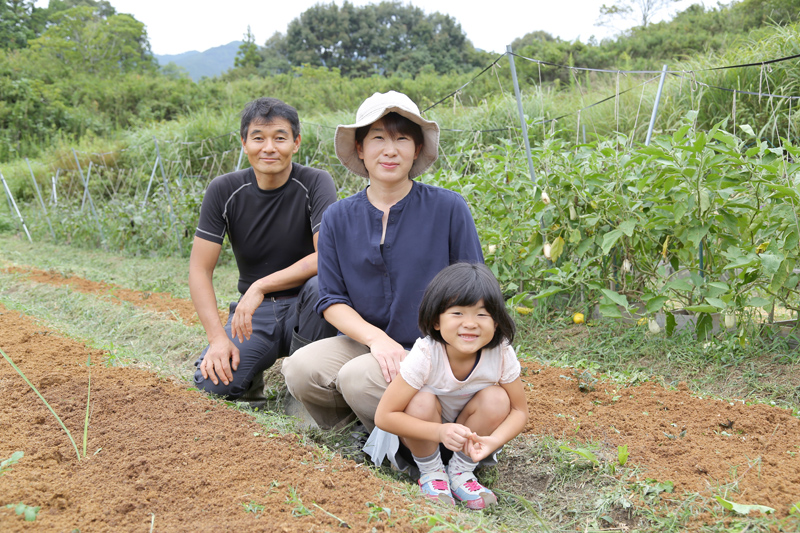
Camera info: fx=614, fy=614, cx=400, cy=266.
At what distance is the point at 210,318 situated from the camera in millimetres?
2426

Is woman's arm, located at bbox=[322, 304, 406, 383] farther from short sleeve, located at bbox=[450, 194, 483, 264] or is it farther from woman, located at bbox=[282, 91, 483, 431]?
short sleeve, located at bbox=[450, 194, 483, 264]

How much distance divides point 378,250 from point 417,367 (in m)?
0.48

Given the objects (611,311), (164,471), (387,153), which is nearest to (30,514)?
(164,471)

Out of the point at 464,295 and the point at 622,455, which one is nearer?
the point at 464,295

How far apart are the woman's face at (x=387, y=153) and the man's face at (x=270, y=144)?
665mm

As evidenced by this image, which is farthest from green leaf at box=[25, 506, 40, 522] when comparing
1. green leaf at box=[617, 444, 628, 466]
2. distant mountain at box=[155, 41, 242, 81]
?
distant mountain at box=[155, 41, 242, 81]

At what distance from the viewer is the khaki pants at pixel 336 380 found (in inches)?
73.5

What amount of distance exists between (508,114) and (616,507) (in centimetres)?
554

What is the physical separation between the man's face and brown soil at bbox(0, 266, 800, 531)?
974 millimetres

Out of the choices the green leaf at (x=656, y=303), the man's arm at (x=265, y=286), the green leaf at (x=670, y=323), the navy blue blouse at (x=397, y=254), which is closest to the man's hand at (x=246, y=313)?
the man's arm at (x=265, y=286)

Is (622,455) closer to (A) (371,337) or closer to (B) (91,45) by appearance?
(A) (371,337)

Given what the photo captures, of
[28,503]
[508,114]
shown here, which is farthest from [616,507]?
[508,114]

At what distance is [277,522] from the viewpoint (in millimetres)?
1365

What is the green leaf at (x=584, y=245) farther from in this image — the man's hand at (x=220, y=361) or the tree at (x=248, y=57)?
the tree at (x=248, y=57)
